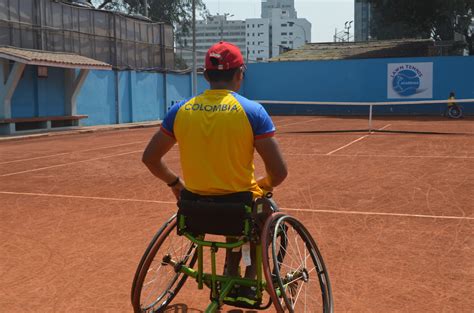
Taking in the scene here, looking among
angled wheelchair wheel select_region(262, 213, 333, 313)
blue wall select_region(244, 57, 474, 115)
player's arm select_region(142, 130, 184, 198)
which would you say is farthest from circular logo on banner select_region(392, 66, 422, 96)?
player's arm select_region(142, 130, 184, 198)

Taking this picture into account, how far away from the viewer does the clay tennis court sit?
4504 mm

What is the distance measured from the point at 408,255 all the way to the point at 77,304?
9.71 ft

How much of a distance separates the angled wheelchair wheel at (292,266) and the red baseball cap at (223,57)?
2.84 ft

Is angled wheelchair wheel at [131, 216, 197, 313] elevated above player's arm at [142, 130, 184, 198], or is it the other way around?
player's arm at [142, 130, 184, 198]

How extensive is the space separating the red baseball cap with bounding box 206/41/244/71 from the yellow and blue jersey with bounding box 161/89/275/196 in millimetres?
138

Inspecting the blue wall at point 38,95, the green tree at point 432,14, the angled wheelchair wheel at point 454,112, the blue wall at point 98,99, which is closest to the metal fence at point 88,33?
the blue wall at point 38,95

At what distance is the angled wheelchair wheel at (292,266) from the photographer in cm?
308

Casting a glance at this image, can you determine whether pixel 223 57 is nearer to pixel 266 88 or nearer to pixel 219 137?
pixel 219 137

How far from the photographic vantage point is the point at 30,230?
21.8 feet

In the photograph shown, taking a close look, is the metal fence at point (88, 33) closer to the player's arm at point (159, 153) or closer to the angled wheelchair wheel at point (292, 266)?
the player's arm at point (159, 153)

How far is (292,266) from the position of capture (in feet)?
12.9

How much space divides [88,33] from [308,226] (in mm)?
24577

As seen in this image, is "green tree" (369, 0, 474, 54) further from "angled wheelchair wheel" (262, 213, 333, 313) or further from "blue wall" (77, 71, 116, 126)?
"angled wheelchair wheel" (262, 213, 333, 313)

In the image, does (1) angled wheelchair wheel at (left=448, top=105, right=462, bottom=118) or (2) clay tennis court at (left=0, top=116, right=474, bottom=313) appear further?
(1) angled wheelchair wheel at (left=448, top=105, right=462, bottom=118)
